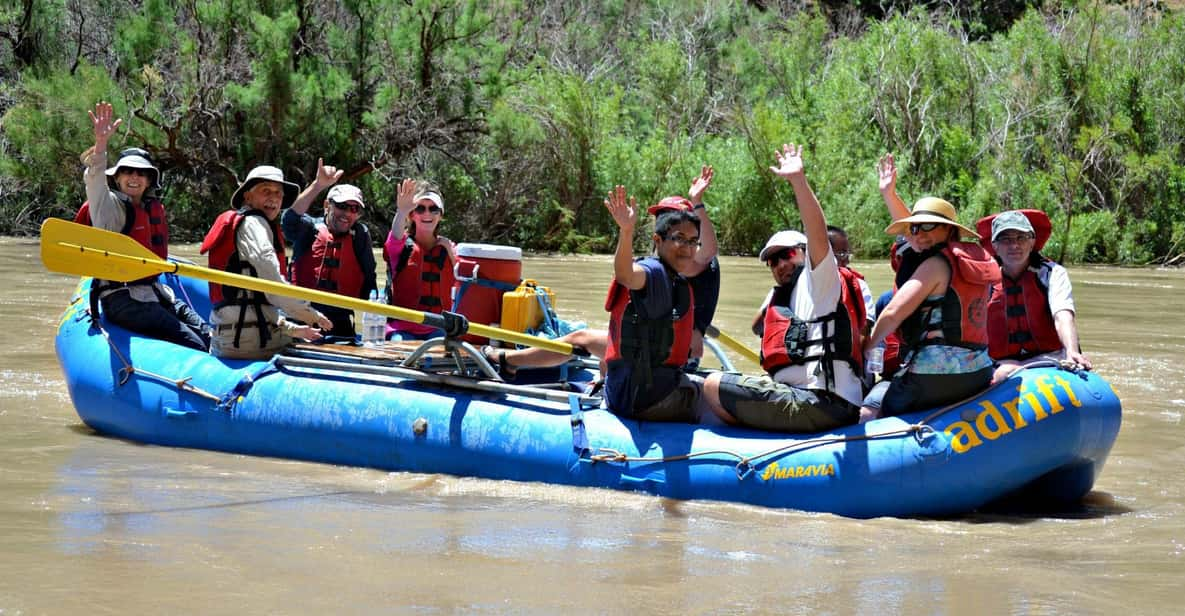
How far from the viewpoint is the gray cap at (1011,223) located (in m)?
5.29

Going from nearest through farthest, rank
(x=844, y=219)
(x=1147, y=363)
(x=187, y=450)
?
(x=187, y=450) < (x=1147, y=363) < (x=844, y=219)

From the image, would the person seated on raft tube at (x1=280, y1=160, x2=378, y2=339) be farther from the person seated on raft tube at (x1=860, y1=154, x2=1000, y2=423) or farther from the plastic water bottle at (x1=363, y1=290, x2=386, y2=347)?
the person seated on raft tube at (x1=860, y1=154, x2=1000, y2=423)

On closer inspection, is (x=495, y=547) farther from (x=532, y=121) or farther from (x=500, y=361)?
(x=532, y=121)

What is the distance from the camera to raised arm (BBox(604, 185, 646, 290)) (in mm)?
4512

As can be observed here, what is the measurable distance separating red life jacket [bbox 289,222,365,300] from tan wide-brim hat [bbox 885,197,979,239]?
2907mm

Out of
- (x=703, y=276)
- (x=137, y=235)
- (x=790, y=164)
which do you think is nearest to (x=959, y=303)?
(x=790, y=164)

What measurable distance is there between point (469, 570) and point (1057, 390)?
A: 214 centimetres

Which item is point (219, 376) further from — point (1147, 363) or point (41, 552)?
point (1147, 363)

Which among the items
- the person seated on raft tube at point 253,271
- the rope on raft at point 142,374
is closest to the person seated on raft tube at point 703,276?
the person seated on raft tube at point 253,271

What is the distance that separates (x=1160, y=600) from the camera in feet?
12.8

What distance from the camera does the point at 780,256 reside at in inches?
192

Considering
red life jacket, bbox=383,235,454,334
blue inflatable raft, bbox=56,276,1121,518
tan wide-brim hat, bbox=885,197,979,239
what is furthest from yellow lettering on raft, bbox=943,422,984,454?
red life jacket, bbox=383,235,454,334

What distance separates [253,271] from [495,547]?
2.12 meters

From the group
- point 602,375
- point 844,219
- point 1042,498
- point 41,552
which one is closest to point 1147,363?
point 1042,498
